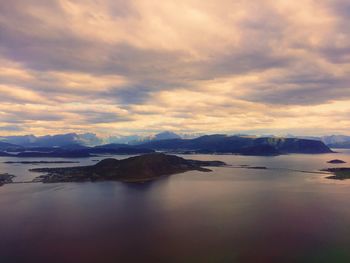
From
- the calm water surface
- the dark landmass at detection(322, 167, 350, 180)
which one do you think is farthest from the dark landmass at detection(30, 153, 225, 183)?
the dark landmass at detection(322, 167, 350, 180)

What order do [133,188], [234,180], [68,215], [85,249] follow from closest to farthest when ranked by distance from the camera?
[85,249] → [68,215] → [133,188] → [234,180]

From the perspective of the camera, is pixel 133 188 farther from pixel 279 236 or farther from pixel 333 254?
pixel 333 254

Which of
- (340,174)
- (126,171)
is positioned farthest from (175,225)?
(340,174)

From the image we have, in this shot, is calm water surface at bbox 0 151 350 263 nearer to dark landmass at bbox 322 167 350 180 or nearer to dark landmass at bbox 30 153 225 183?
dark landmass at bbox 30 153 225 183

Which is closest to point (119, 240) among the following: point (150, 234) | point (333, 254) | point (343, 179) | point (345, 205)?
point (150, 234)

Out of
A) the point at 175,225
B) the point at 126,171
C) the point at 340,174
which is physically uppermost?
the point at 126,171

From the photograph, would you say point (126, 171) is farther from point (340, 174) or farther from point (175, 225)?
point (340, 174)

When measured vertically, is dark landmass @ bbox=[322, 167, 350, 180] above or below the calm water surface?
above

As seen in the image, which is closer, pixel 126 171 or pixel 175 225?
pixel 175 225

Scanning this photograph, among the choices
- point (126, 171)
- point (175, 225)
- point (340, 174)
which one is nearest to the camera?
point (175, 225)
